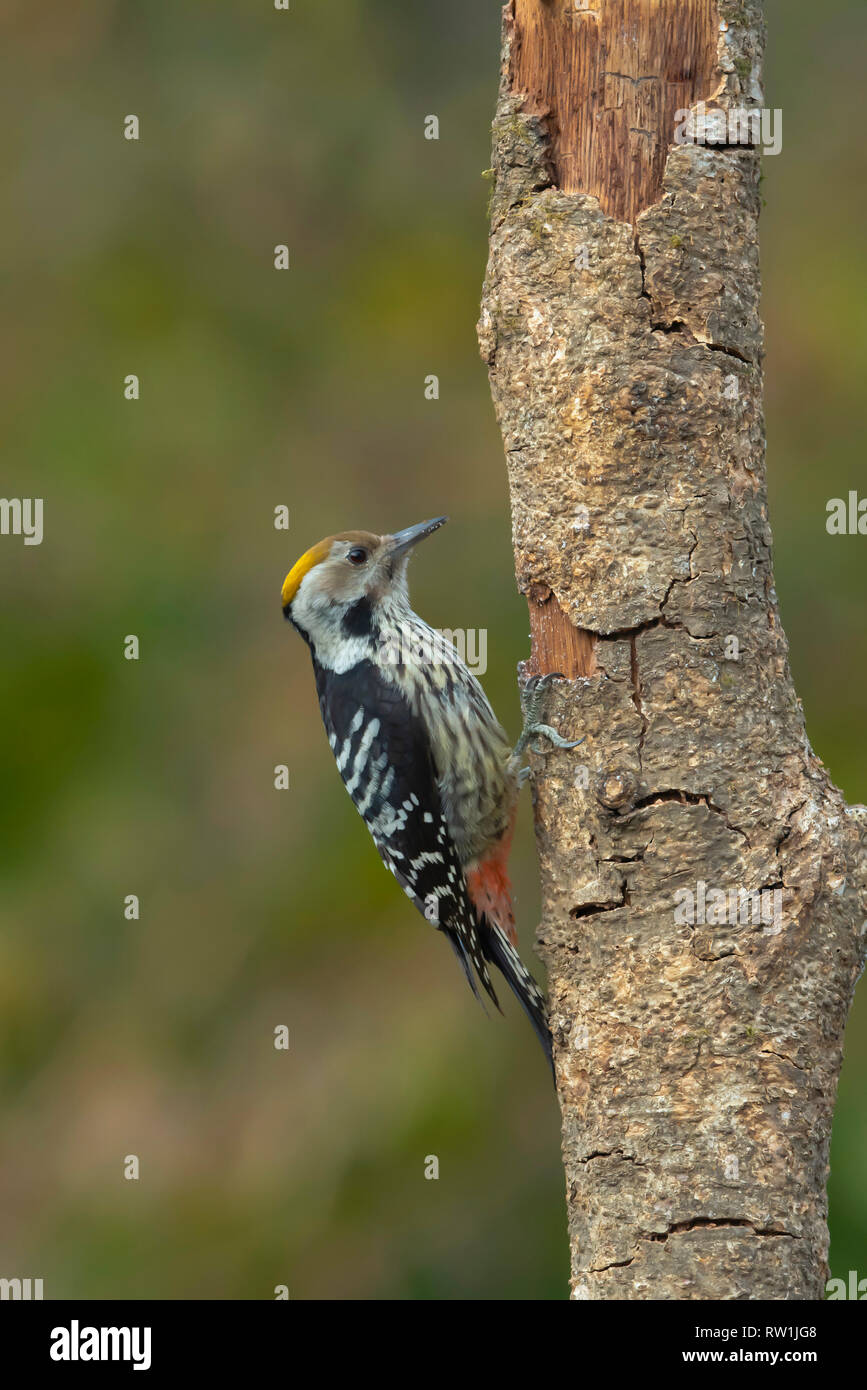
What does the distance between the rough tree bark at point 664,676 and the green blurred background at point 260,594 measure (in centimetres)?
349

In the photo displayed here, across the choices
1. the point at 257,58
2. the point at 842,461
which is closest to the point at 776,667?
the point at 842,461

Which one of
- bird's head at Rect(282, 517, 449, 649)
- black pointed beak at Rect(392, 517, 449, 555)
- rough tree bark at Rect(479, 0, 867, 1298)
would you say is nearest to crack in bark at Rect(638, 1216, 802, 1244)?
rough tree bark at Rect(479, 0, 867, 1298)

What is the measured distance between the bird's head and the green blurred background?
92.5 inches

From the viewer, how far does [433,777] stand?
14.4ft

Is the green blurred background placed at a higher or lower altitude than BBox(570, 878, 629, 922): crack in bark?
higher

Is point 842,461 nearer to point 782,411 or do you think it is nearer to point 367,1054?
point 782,411

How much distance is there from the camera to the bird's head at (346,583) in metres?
4.61

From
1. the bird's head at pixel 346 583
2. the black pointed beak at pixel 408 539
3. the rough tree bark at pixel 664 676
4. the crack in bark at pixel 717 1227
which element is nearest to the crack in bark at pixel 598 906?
the rough tree bark at pixel 664 676

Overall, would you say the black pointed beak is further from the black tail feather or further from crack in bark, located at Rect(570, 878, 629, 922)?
crack in bark, located at Rect(570, 878, 629, 922)

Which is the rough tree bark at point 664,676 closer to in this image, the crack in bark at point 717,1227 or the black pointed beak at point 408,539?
the crack in bark at point 717,1227

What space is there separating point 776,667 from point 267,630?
16.9 ft

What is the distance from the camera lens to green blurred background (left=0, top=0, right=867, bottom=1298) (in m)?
7.58

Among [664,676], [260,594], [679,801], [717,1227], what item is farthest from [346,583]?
[260,594]

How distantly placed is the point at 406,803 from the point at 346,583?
0.73 metres
